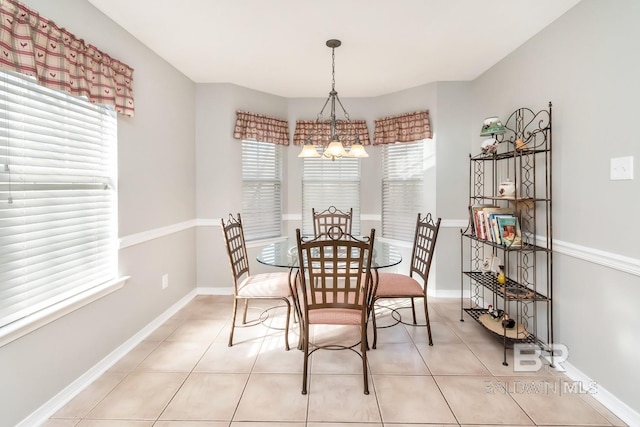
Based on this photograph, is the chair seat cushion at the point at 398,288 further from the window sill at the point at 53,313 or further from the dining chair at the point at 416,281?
the window sill at the point at 53,313

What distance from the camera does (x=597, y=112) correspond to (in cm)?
205

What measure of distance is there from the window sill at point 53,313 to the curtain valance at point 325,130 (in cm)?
269

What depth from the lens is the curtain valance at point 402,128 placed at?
3848 millimetres

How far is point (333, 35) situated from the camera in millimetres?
2695

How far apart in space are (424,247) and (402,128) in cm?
170

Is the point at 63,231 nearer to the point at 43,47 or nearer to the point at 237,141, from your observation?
the point at 43,47

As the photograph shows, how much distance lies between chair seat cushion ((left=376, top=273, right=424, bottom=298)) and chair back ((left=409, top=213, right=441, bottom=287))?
0.10 m

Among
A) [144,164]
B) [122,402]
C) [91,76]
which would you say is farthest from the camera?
[144,164]

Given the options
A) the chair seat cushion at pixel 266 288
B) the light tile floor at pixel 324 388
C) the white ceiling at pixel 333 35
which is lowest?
the light tile floor at pixel 324 388

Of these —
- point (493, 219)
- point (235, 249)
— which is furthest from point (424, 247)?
point (235, 249)

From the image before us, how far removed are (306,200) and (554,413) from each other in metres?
3.26

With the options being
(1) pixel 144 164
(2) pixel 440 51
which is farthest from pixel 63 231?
(2) pixel 440 51

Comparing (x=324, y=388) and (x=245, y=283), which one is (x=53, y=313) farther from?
(x=324, y=388)

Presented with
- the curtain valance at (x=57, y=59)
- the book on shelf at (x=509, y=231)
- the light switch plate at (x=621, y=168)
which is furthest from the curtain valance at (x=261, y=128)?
the light switch plate at (x=621, y=168)
